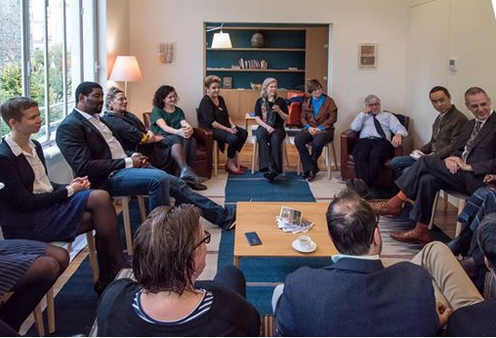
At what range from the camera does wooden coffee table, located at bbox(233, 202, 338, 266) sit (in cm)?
322

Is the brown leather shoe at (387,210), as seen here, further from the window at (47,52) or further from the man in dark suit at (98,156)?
the window at (47,52)

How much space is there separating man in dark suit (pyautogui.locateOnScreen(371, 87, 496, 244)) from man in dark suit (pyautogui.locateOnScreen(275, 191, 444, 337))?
114 inches

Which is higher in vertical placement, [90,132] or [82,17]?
[82,17]

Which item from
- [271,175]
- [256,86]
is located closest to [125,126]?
[271,175]

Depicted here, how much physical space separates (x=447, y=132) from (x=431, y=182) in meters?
1.00

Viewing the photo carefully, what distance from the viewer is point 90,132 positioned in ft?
13.0

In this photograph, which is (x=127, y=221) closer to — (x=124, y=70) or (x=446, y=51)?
(x=124, y=70)

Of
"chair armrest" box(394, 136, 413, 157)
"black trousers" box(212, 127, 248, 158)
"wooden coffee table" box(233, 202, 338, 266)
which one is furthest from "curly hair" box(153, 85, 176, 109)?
"chair armrest" box(394, 136, 413, 157)

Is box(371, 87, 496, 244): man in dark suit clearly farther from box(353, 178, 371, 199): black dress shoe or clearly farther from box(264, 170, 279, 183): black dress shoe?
box(264, 170, 279, 183): black dress shoe

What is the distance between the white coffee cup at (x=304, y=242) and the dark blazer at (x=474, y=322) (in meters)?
1.57

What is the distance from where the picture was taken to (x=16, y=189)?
3.01m

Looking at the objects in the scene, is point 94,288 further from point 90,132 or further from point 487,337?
point 487,337

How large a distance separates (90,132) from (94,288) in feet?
3.79

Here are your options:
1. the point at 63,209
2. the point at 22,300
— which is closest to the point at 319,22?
the point at 63,209
